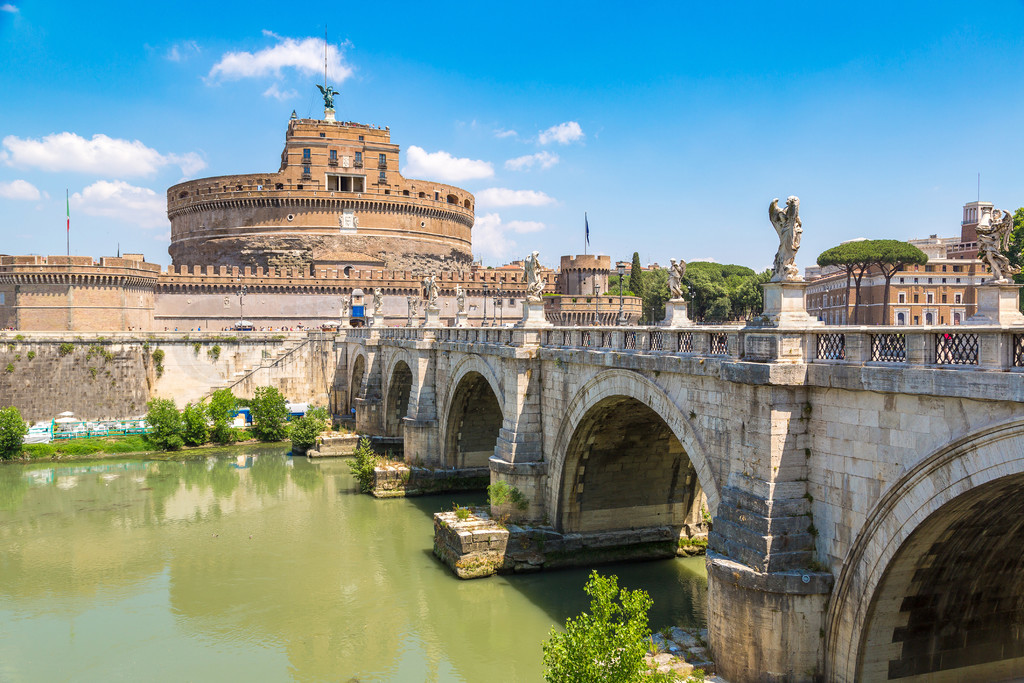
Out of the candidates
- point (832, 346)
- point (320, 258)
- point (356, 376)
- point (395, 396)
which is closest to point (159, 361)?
point (356, 376)

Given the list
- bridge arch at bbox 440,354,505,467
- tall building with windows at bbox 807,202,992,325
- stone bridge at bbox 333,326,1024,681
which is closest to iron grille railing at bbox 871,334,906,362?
stone bridge at bbox 333,326,1024,681

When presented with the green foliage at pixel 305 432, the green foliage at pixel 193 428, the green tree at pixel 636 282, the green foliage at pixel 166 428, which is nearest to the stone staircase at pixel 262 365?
the green foliage at pixel 193 428

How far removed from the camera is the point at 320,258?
213 feet

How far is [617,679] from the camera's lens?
912cm

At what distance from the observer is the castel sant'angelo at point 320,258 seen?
55.2 meters

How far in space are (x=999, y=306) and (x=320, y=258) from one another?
60925 mm

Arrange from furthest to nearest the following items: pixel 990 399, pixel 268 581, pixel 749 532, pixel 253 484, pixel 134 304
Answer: pixel 134 304
pixel 253 484
pixel 268 581
pixel 749 532
pixel 990 399

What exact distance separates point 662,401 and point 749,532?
347cm

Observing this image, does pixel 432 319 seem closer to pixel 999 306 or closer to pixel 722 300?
pixel 999 306

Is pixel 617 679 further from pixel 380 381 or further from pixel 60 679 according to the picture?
pixel 380 381

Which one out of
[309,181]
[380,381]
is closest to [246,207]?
[309,181]

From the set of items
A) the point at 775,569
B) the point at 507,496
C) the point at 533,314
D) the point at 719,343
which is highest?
the point at 533,314

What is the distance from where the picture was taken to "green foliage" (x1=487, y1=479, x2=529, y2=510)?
18.9 metres

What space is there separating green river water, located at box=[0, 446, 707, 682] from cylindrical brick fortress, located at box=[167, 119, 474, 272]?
1613 inches
